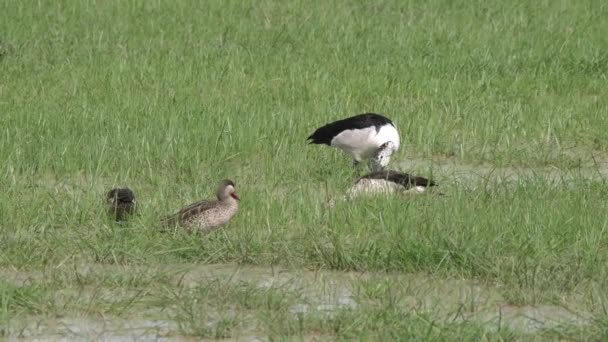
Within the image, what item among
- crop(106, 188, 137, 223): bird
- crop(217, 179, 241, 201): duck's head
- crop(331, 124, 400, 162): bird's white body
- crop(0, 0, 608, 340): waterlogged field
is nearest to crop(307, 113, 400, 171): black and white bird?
crop(331, 124, 400, 162): bird's white body

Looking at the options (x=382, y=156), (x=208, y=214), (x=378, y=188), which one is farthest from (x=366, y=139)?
(x=208, y=214)

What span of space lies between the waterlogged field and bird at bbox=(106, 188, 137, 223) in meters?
0.07

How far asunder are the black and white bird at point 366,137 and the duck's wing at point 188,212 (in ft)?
7.20

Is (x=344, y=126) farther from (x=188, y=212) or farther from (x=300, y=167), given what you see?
(x=188, y=212)

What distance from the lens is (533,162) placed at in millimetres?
9984

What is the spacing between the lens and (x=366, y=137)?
9.66 metres

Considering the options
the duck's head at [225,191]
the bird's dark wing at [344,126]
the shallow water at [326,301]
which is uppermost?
the bird's dark wing at [344,126]

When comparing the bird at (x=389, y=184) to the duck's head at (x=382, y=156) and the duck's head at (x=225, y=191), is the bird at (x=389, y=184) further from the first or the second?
the duck's head at (x=225, y=191)

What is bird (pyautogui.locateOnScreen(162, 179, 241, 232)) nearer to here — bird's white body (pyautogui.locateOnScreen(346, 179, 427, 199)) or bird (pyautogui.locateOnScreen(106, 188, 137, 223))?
bird (pyautogui.locateOnScreen(106, 188, 137, 223))

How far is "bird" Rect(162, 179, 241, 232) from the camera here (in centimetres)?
761

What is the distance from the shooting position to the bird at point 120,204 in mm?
7809

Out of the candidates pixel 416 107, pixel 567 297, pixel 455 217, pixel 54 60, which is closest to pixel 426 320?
pixel 567 297

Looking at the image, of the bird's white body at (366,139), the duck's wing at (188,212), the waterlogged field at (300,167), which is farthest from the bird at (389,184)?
the duck's wing at (188,212)

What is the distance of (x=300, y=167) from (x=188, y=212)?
6.46 ft
